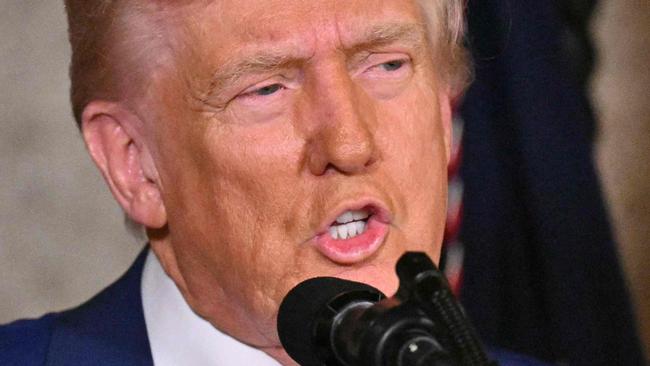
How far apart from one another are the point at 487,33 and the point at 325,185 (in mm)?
1231

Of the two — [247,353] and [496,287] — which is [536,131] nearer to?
[496,287]

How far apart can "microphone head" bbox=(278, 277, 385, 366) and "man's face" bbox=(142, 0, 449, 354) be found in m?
0.41

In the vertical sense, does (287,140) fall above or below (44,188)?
above

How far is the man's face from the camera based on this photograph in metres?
2.14

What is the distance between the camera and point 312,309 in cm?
167

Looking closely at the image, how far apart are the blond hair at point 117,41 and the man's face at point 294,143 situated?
5 centimetres

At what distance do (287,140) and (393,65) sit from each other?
0.74 feet

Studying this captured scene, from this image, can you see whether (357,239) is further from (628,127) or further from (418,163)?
(628,127)

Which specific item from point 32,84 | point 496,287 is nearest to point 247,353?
point 496,287

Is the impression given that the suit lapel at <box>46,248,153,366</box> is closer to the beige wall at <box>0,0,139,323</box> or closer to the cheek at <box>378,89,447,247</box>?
the cheek at <box>378,89,447,247</box>

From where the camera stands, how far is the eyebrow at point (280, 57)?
7.07ft

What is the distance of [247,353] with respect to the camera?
7.70 ft

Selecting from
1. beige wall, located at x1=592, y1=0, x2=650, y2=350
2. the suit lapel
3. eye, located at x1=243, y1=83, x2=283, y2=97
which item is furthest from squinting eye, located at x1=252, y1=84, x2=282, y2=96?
beige wall, located at x1=592, y1=0, x2=650, y2=350

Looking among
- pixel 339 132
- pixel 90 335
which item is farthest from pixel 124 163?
pixel 339 132
